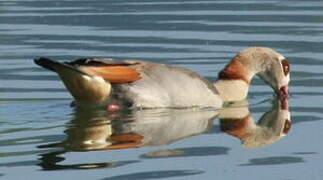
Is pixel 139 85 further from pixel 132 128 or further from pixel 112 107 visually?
pixel 132 128

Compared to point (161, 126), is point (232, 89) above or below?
above

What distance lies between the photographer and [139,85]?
14070 millimetres

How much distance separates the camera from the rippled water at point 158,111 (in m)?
11.1

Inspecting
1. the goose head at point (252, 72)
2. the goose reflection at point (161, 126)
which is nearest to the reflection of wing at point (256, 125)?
the goose reflection at point (161, 126)

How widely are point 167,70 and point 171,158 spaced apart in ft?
9.86

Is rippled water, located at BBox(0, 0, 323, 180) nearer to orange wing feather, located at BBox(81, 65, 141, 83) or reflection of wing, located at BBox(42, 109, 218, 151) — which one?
reflection of wing, located at BBox(42, 109, 218, 151)

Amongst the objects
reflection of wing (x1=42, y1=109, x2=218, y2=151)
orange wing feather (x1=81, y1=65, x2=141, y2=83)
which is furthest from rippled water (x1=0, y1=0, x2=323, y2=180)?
orange wing feather (x1=81, y1=65, x2=141, y2=83)

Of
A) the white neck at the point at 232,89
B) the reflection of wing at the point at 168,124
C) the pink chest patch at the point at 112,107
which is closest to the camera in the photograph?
the reflection of wing at the point at 168,124

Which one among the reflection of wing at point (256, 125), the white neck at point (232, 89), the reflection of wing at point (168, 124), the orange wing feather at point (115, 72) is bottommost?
the reflection of wing at point (256, 125)

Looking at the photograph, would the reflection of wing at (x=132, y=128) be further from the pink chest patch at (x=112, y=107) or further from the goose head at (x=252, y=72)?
the goose head at (x=252, y=72)

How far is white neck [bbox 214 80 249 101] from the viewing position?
1521cm

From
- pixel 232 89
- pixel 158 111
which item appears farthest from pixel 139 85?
pixel 232 89

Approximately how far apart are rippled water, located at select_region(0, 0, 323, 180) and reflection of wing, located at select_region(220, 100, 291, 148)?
0.01 meters

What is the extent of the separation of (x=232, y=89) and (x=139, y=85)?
1.58 meters
